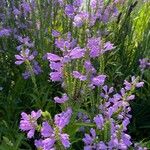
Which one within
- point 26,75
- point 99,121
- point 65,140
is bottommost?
point 26,75

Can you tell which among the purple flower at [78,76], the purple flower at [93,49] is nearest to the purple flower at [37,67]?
the purple flower at [93,49]

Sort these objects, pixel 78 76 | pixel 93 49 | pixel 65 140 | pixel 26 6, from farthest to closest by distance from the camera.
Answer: pixel 26 6
pixel 93 49
pixel 78 76
pixel 65 140

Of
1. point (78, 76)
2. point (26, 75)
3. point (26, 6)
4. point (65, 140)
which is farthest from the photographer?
point (26, 6)

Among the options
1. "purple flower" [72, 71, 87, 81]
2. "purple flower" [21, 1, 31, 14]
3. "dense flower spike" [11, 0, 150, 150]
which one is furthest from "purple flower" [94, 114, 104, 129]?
"purple flower" [21, 1, 31, 14]

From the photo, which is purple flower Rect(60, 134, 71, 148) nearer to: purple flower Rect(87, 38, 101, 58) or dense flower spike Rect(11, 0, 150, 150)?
dense flower spike Rect(11, 0, 150, 150)

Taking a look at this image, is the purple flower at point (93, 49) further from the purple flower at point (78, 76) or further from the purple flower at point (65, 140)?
the purple flower at point (65, 140)

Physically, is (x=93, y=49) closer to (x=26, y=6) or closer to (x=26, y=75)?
(x=26, y=75)

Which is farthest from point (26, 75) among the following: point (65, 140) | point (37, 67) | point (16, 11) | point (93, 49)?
point (65, 140)

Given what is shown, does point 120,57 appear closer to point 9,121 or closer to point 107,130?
point 9,121

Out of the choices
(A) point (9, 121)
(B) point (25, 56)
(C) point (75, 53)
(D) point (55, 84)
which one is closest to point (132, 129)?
(D) point (55, 84)

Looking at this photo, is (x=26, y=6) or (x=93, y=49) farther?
(x=26, y=6)

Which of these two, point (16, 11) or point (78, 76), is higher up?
point (78, 76)
